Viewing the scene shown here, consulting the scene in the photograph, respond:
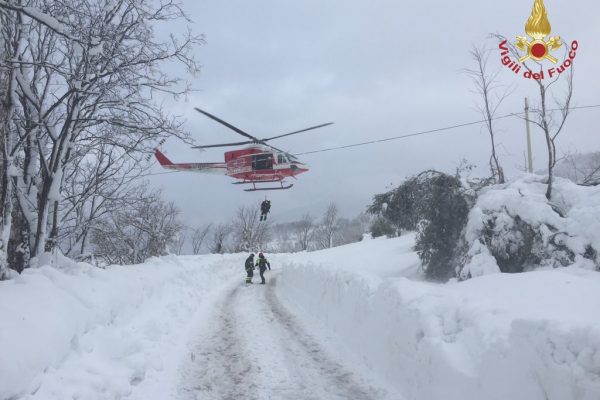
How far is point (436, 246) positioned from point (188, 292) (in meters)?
8.82

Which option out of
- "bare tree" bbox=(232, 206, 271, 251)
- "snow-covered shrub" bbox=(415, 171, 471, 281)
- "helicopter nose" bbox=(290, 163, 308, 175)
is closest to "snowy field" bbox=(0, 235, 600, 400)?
"snow-covered shrub" bbox=(415, 171, 471, 281)

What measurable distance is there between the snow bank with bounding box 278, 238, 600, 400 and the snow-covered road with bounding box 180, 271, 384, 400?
0.74m

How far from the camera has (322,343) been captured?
28.8ft

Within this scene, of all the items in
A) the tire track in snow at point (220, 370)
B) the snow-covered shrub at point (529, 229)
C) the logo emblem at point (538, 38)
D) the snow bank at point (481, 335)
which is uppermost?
the logo emblem at point (538, 38)

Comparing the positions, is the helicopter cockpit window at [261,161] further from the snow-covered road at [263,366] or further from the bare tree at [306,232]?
the bare tree at [306,232]

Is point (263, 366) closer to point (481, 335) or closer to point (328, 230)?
point (481, 335)

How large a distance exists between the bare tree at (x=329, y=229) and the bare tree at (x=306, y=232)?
95.8 inches

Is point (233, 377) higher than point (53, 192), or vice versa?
point (53, 192)

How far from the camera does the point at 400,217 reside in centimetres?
1620

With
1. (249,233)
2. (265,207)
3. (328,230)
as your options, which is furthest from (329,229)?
(265,207)

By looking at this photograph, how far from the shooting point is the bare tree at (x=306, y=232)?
87500mm

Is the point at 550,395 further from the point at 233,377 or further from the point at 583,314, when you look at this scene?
the point at 233,377

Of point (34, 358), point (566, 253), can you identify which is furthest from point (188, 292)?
point (566, 253)

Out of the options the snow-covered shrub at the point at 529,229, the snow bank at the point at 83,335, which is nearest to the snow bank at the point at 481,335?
the snow-covered shrub at the point at 529,229
